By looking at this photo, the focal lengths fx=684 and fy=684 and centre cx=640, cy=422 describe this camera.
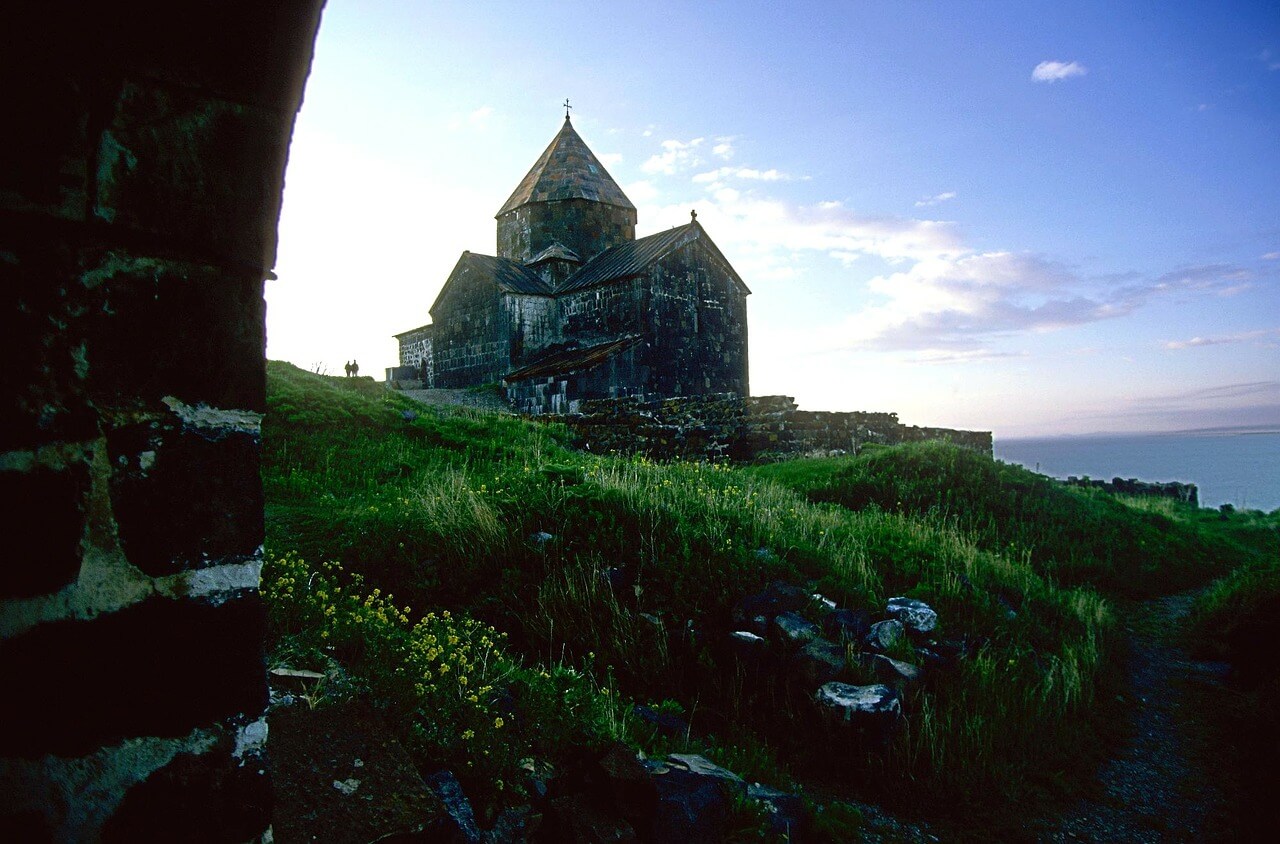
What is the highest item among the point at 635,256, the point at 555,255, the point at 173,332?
the point at 555,255

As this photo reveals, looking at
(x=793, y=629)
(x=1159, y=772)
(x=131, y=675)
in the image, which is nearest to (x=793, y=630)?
(x=793, y=629)

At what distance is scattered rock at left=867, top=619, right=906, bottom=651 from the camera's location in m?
5.13

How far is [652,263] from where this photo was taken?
20.6 m

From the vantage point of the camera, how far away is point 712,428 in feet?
49.1

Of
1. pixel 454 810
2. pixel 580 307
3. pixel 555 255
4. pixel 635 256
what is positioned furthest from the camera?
pixel 555 255

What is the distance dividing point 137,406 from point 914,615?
5.58m

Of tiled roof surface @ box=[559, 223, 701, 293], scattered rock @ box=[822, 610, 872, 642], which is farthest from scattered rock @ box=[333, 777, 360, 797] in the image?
tiled roof surface @ box=[559, 223, 701, 293]

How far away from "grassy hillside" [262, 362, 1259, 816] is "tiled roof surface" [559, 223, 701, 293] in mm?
12235

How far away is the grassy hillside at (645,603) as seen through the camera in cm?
366

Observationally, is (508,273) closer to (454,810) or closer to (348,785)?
(454,810)

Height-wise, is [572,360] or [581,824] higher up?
[572,360]

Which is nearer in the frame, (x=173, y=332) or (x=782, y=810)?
(x=173, y=332)

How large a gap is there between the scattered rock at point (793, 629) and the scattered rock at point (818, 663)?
0.08 m

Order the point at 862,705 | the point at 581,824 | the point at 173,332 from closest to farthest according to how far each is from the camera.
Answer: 1. the point at 173,332
2. the point at 581,824
3. the point at 862,705
